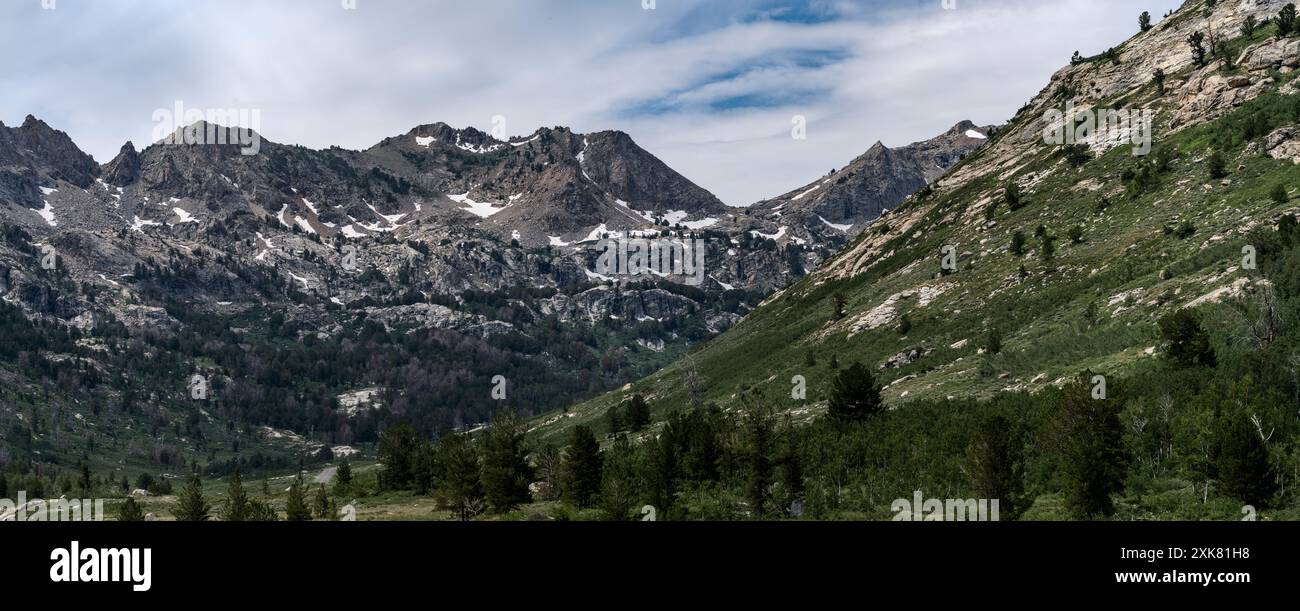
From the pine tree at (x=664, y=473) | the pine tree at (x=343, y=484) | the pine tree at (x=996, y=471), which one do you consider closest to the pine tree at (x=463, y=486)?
the pine tree at (x=664, y=473)

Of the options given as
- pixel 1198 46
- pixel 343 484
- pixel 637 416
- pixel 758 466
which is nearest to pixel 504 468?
pixel 758 466

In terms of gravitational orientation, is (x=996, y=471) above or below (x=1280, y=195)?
below

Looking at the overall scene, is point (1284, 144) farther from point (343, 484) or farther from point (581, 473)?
point (343, 484)

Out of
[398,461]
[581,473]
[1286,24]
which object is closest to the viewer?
[581,473]

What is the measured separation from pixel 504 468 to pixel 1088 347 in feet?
200

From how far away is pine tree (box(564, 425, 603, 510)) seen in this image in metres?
85.2

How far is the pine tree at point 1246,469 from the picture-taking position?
52.2m

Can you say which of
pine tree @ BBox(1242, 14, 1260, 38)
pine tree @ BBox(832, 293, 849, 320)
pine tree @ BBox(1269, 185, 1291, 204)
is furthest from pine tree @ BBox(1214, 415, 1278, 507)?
pine tree @ BBox(1242, 14, 1260, 38)

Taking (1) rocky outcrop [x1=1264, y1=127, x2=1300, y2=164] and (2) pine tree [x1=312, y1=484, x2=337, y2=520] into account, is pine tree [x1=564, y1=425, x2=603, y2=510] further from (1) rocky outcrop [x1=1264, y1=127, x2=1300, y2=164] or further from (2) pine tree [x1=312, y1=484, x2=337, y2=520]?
(1) rocky outcrop [x1=1264, y1=127, x2=1300, y2=164]

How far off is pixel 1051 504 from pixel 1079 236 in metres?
69.4

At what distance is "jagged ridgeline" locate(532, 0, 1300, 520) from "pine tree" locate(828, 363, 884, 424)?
0.24m

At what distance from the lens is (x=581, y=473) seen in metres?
86.6
